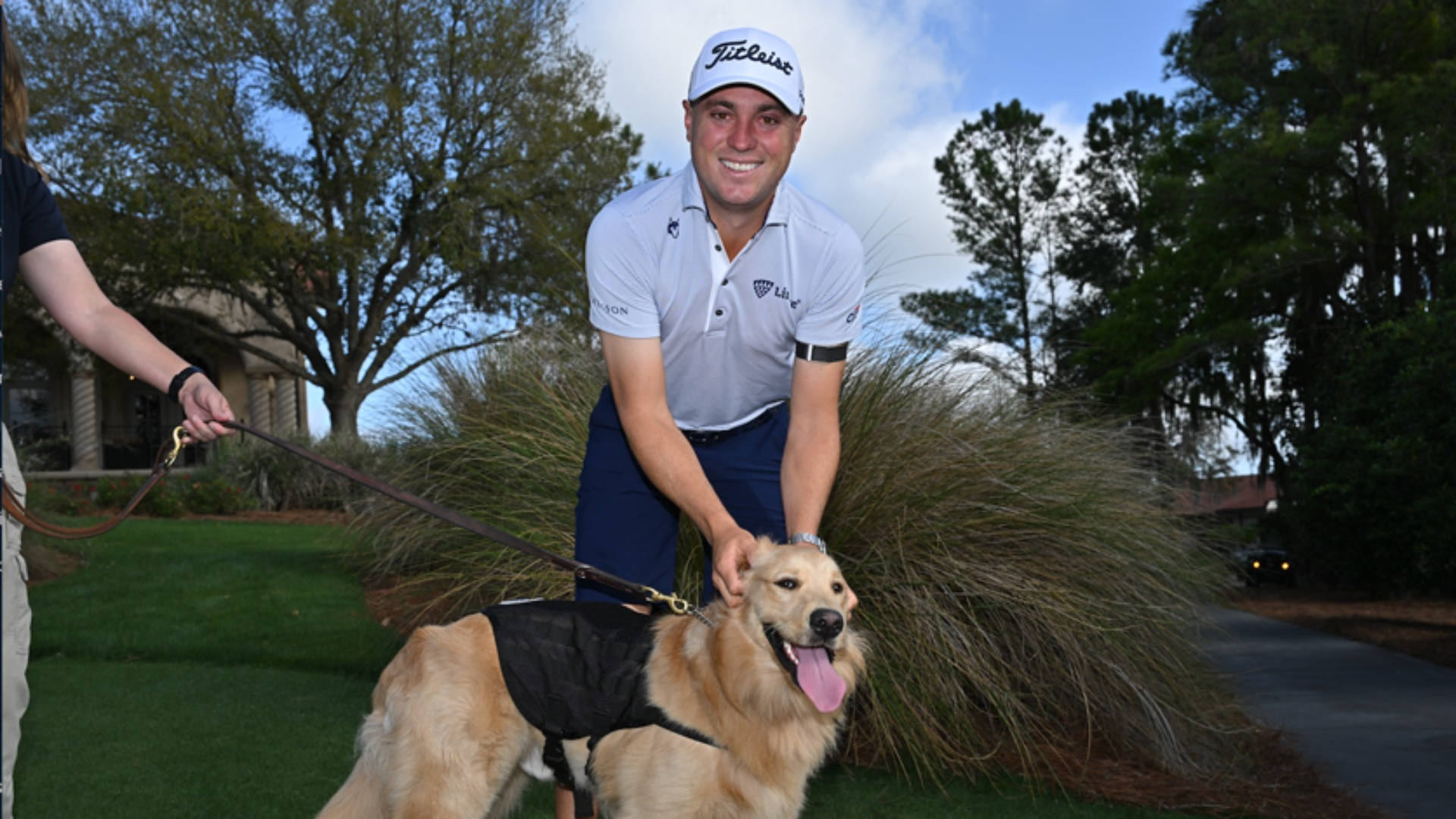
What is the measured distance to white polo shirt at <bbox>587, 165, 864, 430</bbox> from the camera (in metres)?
3.24

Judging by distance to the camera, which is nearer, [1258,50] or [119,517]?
[119,517]

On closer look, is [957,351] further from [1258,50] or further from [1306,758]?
[1258,50]

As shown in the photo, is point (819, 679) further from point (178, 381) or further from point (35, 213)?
point (35, 213)

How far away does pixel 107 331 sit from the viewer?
271 centimetres

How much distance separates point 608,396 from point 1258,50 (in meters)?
20.7

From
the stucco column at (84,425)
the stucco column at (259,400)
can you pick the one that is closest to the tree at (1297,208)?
the stucco column at (259,400)

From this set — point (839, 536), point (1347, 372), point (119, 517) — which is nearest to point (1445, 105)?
point (1347, 372)

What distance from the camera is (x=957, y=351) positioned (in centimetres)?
720

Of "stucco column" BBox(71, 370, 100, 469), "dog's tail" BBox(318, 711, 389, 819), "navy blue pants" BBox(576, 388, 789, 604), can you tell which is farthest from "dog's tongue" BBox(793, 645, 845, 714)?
"stucco column" BBox(71, 370, 100, 469)

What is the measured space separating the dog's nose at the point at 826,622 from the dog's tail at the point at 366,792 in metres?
1.26

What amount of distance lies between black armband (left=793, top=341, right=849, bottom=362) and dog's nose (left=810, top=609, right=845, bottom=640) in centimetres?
89

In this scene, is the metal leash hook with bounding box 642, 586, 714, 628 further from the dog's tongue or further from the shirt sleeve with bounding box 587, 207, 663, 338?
the shirt sleeve with bounding box 587, 207, 663, 338

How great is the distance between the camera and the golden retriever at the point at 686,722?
2.90 metres

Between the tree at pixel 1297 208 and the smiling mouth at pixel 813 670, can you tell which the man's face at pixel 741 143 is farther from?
the tree at pixel 1297 208
